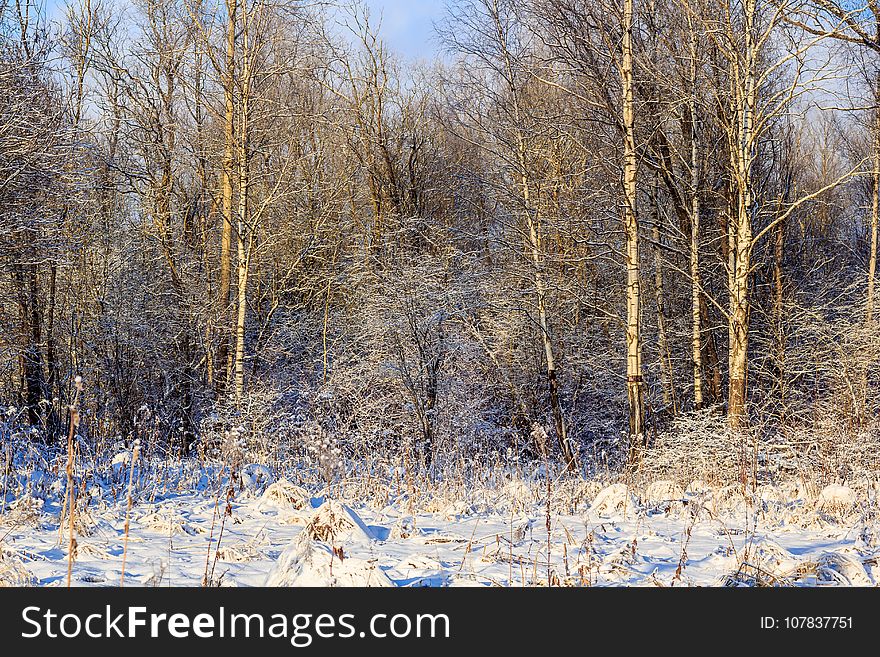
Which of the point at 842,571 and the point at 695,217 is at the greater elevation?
the point at 695,217

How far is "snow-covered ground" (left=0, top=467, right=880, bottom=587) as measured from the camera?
3.12m

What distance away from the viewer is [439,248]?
1717 centimetres

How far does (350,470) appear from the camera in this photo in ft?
23.5

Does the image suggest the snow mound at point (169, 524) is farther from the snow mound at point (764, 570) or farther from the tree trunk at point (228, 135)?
the tree trunk at point (228, 135)

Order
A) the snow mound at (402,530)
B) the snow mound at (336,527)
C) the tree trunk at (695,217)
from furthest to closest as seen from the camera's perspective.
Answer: the tree trunk at (695,217)
the snow mound at (402,530)
the snow mound at (336,527)

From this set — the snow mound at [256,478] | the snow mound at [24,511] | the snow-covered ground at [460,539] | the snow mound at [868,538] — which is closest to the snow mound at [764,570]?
the snow-covered ground at [460,539]

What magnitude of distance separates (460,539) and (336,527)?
729mm

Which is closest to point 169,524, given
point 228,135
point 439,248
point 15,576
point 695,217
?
point 15,576

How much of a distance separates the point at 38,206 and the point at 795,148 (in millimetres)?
18048

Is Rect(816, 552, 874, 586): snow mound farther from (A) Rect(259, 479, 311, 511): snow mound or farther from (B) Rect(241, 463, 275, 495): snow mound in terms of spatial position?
(B) Rect(241, 463, 275, 495): snow mound

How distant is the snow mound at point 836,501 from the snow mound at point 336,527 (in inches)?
129

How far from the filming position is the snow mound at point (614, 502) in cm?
498

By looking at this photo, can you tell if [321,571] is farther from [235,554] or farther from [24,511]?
[24,511]
